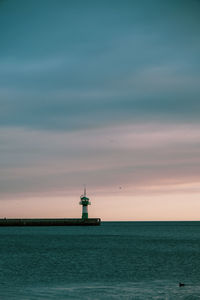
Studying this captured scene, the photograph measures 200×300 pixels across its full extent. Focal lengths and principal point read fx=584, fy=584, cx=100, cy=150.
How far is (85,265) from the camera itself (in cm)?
6091

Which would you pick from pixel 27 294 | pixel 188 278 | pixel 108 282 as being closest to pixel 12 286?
pixel 27 294

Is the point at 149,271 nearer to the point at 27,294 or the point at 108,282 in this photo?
the point at 108,282

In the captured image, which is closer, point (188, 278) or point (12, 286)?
point (12, 286)

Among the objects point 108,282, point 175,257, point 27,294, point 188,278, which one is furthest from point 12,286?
point 175,257

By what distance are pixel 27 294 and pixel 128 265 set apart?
73.6 feet

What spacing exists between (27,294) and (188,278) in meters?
15.7

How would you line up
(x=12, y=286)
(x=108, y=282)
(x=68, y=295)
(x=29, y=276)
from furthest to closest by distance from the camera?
(x=29, y=276), (x=108, y=282), (x=12, y=286), (x=68, y=295)

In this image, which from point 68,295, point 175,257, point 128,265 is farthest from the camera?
point 175,257

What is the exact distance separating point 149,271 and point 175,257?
17933mm

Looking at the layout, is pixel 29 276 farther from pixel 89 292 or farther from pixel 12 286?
pixel 89 292

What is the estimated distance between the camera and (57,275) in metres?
51.3

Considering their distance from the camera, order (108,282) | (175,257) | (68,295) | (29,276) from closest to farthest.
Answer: (68,295) < (108,282) < (29,276) < (175,257)

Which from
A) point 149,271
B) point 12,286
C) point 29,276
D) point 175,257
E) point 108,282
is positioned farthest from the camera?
point 175,257

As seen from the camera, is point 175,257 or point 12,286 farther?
point 175,257
